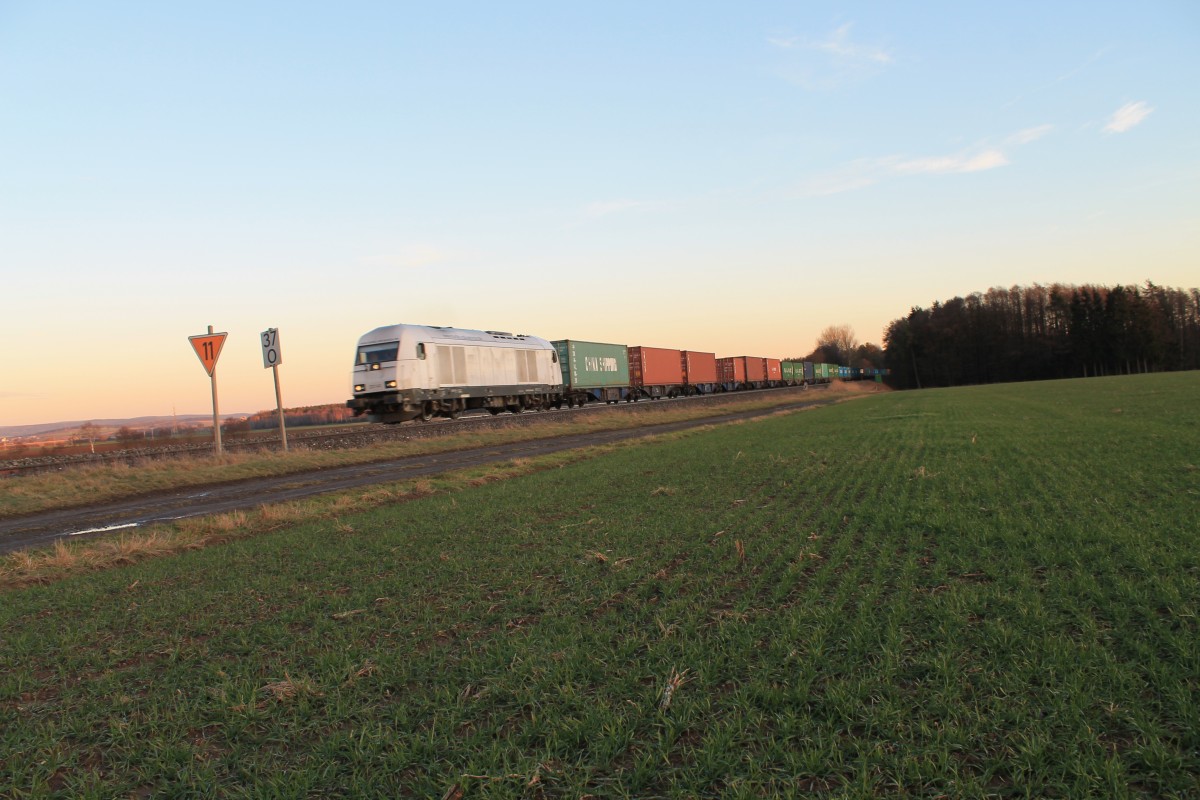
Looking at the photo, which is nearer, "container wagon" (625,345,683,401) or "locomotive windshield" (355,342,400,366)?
"locomotive windshield" (355,342,400,366)

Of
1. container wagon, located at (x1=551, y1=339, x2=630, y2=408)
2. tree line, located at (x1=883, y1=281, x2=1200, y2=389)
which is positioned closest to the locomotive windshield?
container wagon, located at (x1=551, y1=339, x2=630, y2=408)

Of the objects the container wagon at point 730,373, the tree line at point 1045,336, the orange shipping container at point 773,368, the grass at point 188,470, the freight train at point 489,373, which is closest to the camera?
the grass at point 188,470

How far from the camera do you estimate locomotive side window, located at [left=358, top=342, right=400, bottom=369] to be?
83.8 feet

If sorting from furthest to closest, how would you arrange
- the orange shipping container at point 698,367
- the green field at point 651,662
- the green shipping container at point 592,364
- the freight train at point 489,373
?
the orange shipping container at point 698,367 → the green shipping container at point 592,364 → the freight train at point 489,373 → the green field at point 651,662

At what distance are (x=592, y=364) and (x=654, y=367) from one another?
9.78 meters

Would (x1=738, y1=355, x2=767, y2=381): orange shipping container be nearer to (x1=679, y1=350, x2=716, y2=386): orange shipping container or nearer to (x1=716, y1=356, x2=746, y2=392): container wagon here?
(x1=716, y1=356, x2=746, y2=392): container wagon

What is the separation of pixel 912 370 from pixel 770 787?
136264 millimetres

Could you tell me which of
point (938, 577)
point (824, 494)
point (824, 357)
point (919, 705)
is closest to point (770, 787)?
point (919, 705)

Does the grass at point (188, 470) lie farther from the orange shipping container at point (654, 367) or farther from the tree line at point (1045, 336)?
the tree line at point (1045, 336)

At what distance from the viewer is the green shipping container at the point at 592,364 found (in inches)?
1574

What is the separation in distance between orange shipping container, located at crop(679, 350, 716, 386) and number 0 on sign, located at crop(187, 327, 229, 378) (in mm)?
42889

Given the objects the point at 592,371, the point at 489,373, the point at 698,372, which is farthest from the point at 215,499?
the point at 698,372

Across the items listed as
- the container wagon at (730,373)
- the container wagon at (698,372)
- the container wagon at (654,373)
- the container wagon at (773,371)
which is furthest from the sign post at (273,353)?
the container wagon at (773,371)

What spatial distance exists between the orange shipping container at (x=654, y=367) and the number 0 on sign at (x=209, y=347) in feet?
110
